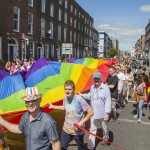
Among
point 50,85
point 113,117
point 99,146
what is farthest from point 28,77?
point 113,117

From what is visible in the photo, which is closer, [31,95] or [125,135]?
[31,95]

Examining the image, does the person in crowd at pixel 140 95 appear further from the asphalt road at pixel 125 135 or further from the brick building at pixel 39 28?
the brick building at pixel 39 28

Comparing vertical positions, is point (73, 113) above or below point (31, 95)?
below

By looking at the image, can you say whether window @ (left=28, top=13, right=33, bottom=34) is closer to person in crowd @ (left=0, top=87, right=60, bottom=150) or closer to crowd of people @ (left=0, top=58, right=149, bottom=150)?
crowd of people @ (left=0, top=58, right=149, bottom=150)

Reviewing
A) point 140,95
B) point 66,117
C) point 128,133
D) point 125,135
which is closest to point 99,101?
point 66,117

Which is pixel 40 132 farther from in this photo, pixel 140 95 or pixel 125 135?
pixel 140 95

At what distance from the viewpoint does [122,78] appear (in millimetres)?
10477

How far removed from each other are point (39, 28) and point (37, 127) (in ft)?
88.3

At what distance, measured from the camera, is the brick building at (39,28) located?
22078 mm

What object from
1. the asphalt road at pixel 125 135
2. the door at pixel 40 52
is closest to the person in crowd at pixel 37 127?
the asphalt road at pixel 125 135

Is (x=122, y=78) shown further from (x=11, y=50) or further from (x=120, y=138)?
(x=11, y=50)

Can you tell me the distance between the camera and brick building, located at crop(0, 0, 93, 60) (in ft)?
72.4

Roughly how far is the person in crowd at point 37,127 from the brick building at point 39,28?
54.7 ft

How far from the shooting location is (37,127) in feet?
10.0
